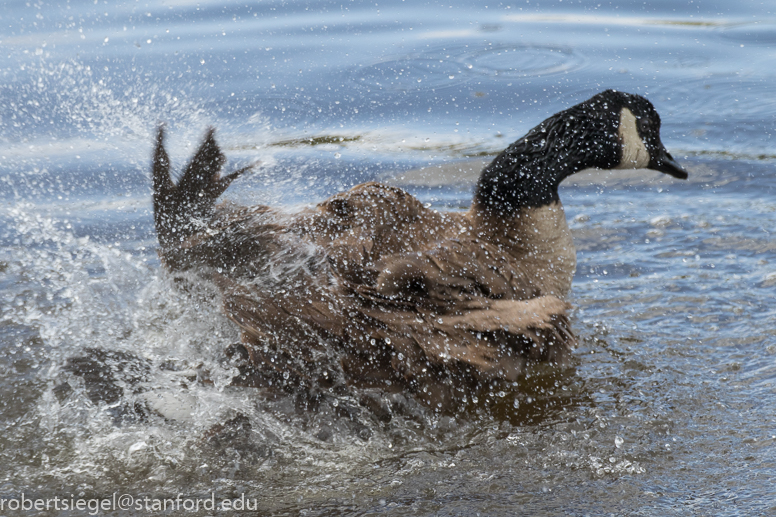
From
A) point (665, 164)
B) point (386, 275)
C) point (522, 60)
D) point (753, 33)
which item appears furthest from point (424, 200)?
point (753, 33)

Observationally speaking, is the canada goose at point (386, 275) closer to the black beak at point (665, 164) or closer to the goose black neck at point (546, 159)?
the goose black neck at point (546, 159)

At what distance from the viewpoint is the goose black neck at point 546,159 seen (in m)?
4.52

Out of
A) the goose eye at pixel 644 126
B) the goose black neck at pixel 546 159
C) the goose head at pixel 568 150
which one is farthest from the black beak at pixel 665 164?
the goose black neck at pixel 546 159

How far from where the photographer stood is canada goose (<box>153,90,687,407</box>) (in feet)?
12.4

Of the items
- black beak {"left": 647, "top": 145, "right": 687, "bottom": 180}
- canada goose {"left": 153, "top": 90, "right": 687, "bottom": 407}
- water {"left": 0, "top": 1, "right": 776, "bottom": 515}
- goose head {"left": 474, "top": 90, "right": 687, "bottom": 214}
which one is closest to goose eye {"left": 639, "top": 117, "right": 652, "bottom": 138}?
goose head {"left": 474, "top": 90, "right": 687, "bottom": 214}

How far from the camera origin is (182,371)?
4.02 m

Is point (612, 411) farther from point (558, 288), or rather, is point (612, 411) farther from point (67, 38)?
point (67, 38)

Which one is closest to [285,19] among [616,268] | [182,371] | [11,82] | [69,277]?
[11,82]

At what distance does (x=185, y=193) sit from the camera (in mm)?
4246

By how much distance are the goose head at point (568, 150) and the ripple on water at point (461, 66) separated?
411 centimetres

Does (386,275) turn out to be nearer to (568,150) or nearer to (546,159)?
(546,159)

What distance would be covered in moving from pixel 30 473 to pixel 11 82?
6.56 meters

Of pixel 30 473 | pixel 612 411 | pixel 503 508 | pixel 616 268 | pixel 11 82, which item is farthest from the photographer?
pixel 11 82

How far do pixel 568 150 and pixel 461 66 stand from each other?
16.5ft
